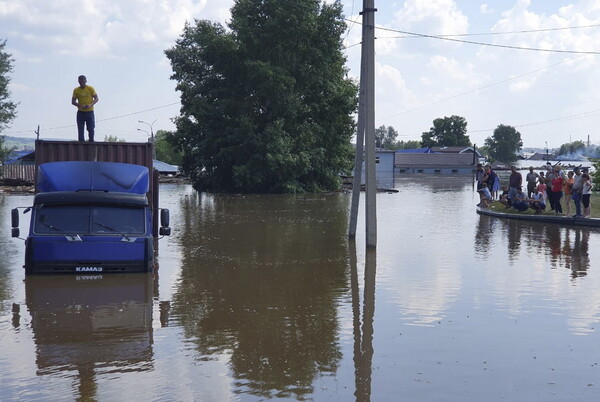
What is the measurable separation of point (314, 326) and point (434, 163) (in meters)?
128

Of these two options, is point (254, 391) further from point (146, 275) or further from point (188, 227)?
point (188, 227)

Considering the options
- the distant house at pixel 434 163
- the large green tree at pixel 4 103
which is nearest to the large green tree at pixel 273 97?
the large green tree at pixel 4 103

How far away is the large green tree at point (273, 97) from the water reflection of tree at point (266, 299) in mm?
24766

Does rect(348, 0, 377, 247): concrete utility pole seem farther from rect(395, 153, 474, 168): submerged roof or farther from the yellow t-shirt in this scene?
rect(395, 153, 474, 168): submerged roof

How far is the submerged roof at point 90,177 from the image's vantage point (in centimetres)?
1389

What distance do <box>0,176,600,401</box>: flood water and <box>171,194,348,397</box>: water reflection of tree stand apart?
37 millimetres

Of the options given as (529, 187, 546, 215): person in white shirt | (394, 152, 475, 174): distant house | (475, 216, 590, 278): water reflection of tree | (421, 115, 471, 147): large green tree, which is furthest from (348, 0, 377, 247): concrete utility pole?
(421, 115, 471, 147): large green tree

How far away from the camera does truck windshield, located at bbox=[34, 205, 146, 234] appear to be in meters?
13.2

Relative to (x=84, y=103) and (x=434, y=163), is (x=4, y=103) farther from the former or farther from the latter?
(x=434, y=163)

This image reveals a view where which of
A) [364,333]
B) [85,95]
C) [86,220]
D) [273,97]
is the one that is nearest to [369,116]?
[85,95]

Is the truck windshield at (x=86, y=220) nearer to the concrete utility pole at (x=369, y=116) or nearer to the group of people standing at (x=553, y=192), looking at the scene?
the concrete utility pole at (x=369, y=116)

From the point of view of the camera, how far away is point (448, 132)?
567 feet

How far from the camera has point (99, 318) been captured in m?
10.9

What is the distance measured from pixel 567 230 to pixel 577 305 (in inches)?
481
